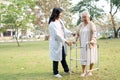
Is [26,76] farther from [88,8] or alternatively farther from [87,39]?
[88,8]

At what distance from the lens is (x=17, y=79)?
6.61 meters

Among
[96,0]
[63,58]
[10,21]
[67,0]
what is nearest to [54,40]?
[63,58]

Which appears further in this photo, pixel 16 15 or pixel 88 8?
pixel 88 8

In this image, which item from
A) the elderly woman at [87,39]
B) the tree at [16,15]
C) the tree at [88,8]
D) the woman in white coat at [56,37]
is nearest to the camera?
the elderly woman at [87,39]

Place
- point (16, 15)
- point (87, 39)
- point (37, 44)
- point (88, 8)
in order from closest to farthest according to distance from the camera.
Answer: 1. point (87, 39)
2. point (16, 15)
3. point (37, 44)
4. point (88, 8)

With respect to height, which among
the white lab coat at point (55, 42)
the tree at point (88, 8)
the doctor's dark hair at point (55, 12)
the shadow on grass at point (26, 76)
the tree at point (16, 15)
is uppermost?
the tree at point (88, 8)

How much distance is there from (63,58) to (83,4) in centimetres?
3083

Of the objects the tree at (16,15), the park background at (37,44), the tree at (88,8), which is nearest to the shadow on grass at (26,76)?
the park background at (37,44)

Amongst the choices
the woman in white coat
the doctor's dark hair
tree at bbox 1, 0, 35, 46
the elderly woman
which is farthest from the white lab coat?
tree at bbox 1, 0, 35, 46

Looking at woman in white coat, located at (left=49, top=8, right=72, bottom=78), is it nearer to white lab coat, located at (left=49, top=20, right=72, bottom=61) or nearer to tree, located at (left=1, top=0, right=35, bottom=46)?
white lab coat, located at (left=49, top=20, right=72, bottom=61)

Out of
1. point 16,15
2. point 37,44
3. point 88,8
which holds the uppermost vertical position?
point 88,8

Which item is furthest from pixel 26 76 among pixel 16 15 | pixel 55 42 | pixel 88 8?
pixel 88 8

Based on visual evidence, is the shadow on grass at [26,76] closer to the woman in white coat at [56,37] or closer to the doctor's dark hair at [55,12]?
the woman in white coat at [56,37]

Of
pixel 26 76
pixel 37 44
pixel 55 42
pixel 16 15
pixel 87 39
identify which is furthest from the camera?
pixel 37 44
